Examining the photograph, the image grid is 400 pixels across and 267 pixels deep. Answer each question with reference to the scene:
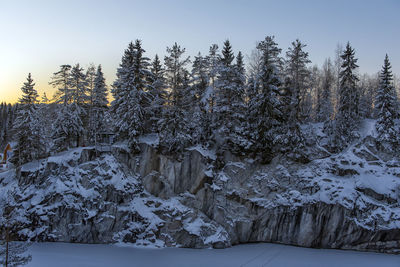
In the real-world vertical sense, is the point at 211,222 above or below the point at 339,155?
below

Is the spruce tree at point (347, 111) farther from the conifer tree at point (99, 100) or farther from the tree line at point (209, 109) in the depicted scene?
the conifer tree at point (99, 100)

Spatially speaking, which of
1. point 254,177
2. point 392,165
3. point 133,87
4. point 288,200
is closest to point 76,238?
point 133,87

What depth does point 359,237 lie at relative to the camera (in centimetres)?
2403

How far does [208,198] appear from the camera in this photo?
2747cm

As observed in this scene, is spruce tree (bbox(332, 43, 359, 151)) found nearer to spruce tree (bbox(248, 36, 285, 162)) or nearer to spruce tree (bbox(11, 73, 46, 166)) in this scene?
spruce tree (bbox(248, 36, 285, 162))

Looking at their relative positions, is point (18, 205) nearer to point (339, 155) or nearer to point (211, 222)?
point (211, 222)

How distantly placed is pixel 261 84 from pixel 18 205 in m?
30.8

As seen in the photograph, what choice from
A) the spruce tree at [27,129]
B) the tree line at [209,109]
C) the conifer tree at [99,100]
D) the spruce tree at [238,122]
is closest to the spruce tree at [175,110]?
the tree line at [209,109]

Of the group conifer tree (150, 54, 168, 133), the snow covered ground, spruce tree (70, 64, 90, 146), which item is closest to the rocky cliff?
the snow covered ground

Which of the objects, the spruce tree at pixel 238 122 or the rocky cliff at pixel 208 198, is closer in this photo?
the rocky cliff at pixel 208 198

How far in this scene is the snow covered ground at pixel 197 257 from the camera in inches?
763

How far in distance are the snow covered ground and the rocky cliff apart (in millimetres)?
1506

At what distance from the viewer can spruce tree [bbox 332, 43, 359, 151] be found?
3190 cm

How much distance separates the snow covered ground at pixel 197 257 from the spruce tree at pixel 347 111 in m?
14.1
